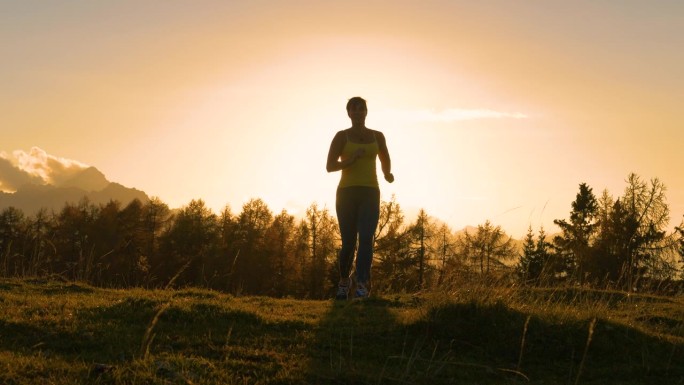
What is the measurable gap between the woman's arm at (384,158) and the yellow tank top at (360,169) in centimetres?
34

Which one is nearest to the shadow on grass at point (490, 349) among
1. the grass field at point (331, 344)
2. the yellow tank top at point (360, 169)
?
the grass field at point (331, 344)

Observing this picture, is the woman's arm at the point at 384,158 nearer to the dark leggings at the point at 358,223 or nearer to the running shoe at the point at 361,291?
the dark leggings at the point at 358,223

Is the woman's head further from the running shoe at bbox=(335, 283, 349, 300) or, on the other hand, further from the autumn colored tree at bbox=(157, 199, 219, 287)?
→ the autumn colored tree at bbox=(157, 199, 219, 287)

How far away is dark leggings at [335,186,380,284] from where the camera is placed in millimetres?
8508

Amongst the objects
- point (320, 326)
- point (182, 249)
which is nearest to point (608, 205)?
point (182, 249)

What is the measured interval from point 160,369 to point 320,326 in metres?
2.33

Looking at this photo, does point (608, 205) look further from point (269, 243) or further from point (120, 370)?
point (120, 370)

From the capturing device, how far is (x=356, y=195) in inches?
338

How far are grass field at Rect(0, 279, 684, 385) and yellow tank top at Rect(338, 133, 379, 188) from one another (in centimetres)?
212

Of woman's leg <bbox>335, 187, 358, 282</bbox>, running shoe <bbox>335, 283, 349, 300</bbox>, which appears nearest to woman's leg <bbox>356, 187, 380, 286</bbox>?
woman's leg <bbox>335, 187, 358, 282</bbox>

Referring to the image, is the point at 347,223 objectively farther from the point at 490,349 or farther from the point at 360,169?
the point at 490,349

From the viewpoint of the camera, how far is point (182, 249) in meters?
47.8

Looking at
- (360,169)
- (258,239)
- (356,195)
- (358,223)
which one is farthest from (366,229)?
(258,239)

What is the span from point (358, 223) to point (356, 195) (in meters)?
0.41
